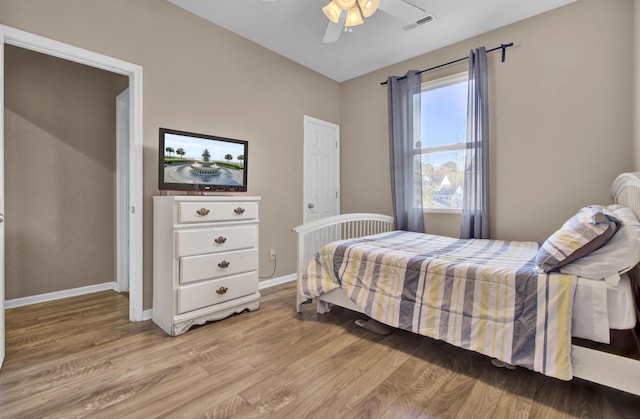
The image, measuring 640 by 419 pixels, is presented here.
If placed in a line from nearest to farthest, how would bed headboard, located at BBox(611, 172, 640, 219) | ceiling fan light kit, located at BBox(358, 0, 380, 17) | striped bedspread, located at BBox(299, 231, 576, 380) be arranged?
striped bedspread, located at BBox(299, 231, 576, 380)
bed headboard, located at BBox(611, 172, 640, 219)
ceiling fan light kit, located at BBox(358, 0, 380, 17)

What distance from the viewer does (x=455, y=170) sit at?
3197 mm

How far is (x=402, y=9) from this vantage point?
2189mm

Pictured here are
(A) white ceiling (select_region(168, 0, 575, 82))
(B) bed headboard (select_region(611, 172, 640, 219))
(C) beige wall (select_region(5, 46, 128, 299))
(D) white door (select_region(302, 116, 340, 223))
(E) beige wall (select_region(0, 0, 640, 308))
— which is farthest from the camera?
(D) white door (select_region(302, 116, 340, 223))

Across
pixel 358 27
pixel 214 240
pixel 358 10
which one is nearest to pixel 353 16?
pixel 358 10

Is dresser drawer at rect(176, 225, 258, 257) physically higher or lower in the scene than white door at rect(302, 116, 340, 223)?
lower

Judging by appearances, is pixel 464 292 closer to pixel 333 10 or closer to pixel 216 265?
Result: pixel 216 265

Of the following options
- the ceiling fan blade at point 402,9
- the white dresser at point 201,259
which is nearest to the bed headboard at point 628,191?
the ceiling fan blade at point 402,9

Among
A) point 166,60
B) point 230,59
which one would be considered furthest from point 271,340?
point 230,59

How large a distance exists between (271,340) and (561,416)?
154cm

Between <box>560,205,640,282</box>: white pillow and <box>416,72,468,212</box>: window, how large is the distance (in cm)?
181

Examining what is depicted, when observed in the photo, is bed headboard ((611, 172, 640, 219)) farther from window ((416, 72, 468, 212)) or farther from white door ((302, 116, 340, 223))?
white door ((302, 116, 340, 223))

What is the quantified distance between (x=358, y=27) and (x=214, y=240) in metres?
2.34

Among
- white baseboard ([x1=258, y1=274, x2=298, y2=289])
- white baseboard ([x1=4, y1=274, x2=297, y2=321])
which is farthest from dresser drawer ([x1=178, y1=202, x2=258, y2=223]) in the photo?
white baseboard ([x1=258, y1=274, x2=298, y2=289])

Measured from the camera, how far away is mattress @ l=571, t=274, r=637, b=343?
1.29 metres
